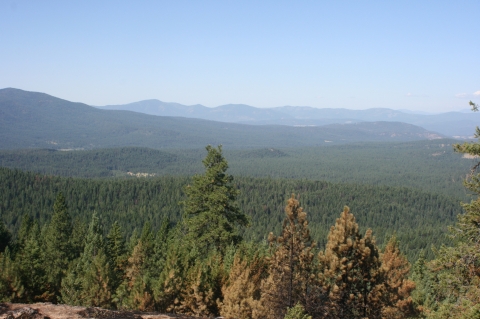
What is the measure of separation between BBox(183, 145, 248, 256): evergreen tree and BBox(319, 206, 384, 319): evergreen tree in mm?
9530

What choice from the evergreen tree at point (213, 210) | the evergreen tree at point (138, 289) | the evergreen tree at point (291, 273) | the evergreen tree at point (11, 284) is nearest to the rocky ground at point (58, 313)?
the evergreen tree at point (291, 273)

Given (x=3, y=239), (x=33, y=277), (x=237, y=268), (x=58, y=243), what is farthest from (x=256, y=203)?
(x=237, y=268)

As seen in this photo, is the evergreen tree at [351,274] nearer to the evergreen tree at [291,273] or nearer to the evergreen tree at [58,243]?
the evergreen tree at [291,273]

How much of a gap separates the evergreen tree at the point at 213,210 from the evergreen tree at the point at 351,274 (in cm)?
953

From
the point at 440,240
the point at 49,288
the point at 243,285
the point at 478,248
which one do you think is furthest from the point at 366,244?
the point at 440,240

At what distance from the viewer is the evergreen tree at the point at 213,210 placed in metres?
23.3

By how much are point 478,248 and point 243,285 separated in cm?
896

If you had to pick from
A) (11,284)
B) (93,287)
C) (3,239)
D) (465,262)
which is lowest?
(3,239)

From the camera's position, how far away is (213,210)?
23250mm

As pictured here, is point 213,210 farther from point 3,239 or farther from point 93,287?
point 3,239

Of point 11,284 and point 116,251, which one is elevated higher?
point 11,284

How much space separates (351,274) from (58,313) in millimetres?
9933

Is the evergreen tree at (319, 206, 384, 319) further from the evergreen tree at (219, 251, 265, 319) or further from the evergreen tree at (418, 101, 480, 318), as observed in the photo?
the evergreen tree at (219, 251, 265, 319)

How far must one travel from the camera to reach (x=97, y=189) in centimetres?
11412
